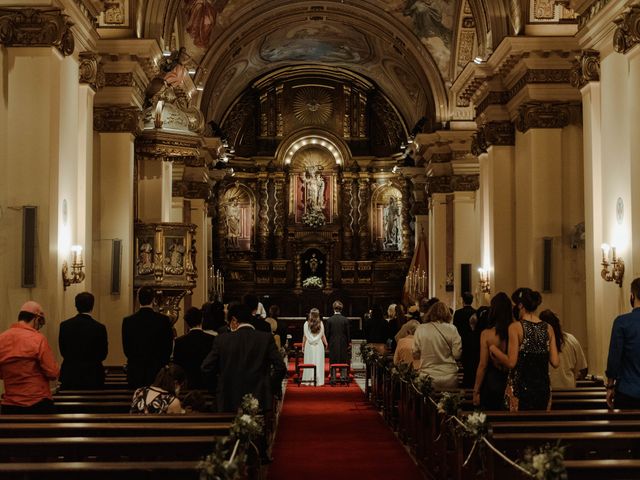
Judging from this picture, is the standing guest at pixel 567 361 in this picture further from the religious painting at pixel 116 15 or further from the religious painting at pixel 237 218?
the religious painting at pixel 237 218

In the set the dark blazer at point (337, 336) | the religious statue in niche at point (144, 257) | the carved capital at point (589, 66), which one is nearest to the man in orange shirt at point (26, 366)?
the religious statue in niche at point (144, 257)

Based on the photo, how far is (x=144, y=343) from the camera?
9.27 meters

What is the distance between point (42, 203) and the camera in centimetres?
1155

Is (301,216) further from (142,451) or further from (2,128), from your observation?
(142,451)

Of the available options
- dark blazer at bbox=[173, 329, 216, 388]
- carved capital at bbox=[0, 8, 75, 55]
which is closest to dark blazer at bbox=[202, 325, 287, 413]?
dark blazer at bbox=[173, 329, 216, 388]

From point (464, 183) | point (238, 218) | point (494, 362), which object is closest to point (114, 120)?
point (494, 362)

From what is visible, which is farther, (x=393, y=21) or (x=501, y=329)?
(x=393, y=21)

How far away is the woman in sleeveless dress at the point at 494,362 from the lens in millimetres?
8047

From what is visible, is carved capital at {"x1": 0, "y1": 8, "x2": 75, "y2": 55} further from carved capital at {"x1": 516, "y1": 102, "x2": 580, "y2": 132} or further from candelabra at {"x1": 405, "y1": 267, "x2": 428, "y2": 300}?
candelabra at {"x1": 405, "y1": 267, "x2": 428, "y2": 300}

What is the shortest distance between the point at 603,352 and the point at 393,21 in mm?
16602

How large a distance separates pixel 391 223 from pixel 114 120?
→ 20.4 m

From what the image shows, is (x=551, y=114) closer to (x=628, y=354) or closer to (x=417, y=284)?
(x=628, y=354)

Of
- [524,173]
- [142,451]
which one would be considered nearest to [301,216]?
[524,173]

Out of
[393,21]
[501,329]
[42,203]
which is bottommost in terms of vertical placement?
[501,329]
